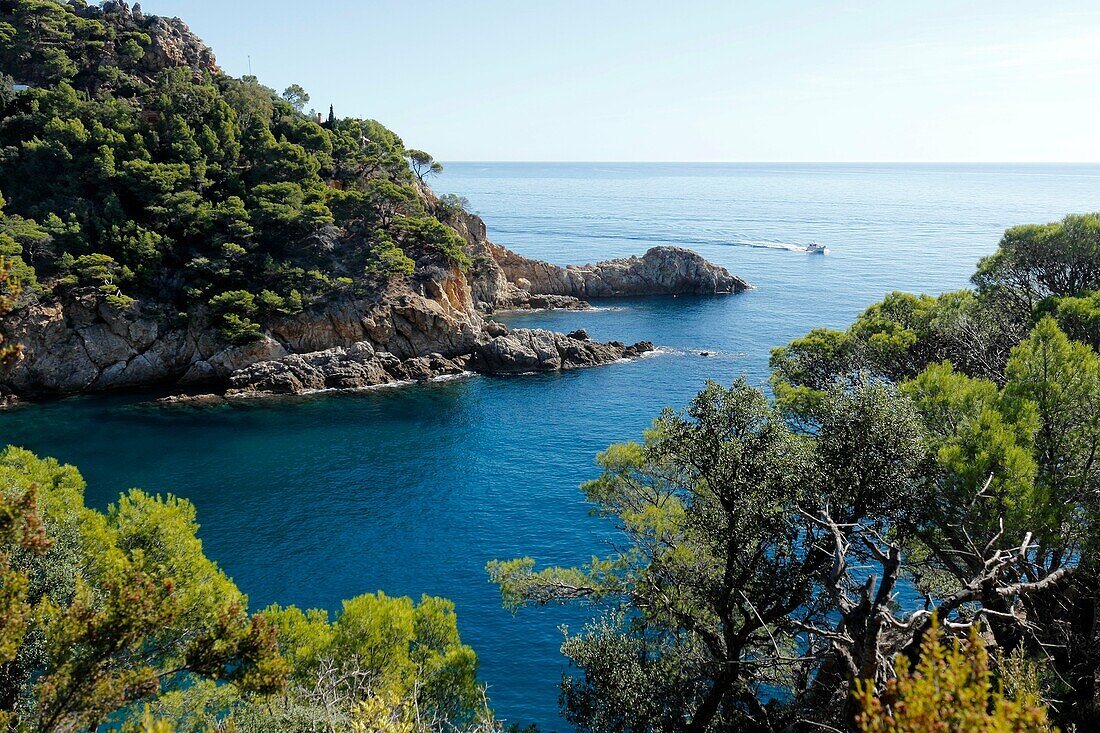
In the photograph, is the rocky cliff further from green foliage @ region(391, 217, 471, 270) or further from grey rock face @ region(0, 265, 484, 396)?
grey rock face @ region(0, 265, 484, 396)

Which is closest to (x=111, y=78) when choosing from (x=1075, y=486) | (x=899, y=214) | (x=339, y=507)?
(x=339, y=507)

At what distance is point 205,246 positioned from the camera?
59719mm

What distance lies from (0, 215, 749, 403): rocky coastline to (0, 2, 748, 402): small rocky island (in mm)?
128

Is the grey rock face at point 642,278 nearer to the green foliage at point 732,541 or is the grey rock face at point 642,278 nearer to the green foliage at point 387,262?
the green foliage at point 387,262

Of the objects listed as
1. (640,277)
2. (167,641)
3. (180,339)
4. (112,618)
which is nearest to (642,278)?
(640,277)

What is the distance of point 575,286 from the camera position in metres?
96.9

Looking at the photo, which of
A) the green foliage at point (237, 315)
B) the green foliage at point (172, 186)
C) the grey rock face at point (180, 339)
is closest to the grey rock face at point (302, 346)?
the grey rock face at point (180, 339)

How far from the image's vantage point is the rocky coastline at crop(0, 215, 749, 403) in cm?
5316

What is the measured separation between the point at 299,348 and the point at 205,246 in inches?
469

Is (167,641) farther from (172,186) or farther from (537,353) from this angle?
(172,186)

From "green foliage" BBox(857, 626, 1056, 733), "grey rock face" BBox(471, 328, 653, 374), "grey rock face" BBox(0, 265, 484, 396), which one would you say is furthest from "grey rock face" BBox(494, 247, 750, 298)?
"green foliage" BBox(857, 626, 1056, 733)

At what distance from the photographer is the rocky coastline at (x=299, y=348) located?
2093 inches

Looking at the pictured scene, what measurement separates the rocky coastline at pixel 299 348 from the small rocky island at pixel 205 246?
128 mm

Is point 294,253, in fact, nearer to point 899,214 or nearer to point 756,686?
point 756,686
